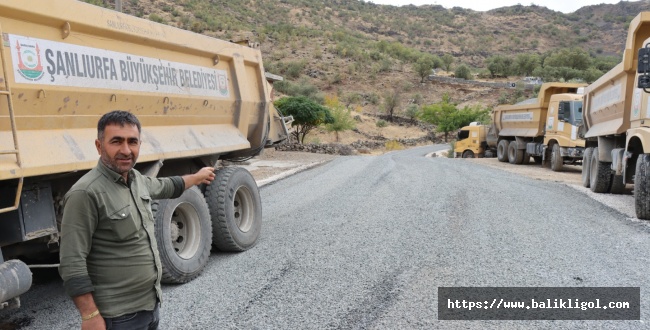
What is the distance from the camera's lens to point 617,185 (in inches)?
446

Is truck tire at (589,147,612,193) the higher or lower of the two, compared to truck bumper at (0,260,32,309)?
lower

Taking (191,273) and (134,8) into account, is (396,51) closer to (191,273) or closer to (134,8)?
(134,8)

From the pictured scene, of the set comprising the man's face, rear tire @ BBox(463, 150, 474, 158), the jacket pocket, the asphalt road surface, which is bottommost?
rear tire @ BBox(463, 150, 474, 158)

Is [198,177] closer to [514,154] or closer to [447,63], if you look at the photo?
[514,154]

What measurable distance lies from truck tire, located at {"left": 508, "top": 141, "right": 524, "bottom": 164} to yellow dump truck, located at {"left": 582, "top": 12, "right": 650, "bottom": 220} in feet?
28.6

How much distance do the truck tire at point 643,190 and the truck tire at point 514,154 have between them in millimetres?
14644

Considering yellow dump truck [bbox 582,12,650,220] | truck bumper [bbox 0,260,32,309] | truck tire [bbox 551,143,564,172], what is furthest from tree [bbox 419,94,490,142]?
truck bumper [bbox 0,260,32,309]

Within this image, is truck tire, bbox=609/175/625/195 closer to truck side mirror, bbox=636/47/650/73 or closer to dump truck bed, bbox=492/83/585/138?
truck side mirror, bbox=636/47/650/73

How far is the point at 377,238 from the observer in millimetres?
6414

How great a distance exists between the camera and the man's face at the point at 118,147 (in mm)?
2417

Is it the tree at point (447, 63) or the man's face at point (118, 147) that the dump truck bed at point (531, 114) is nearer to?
the man's face at point (118, 147)

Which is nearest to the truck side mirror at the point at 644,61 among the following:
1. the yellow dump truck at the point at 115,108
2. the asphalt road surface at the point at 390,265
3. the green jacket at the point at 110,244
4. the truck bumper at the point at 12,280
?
the asphalt road surface at the point at 390,265

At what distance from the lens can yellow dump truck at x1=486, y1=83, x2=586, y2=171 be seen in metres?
17.1

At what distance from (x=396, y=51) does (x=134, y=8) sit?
116ft
